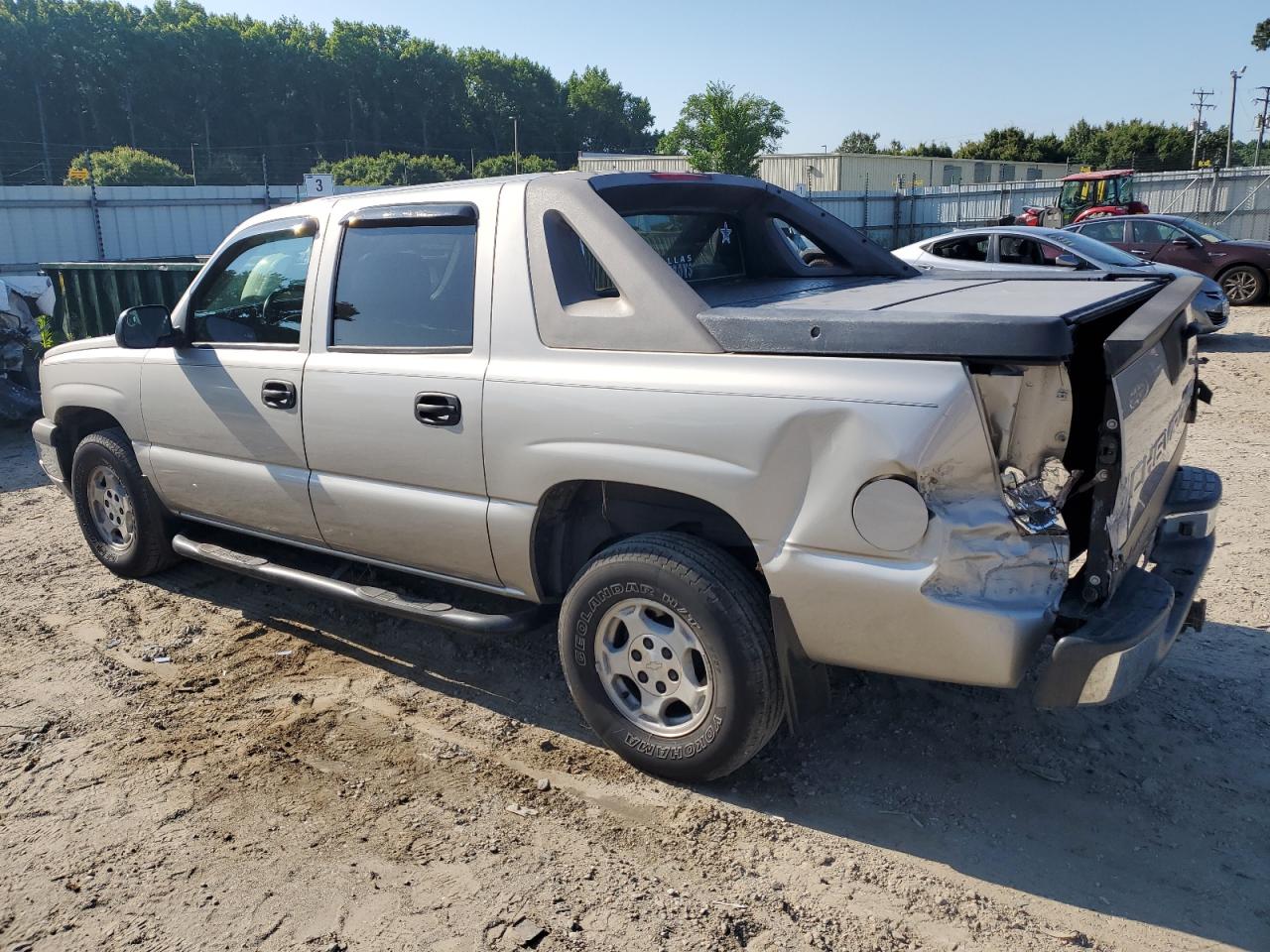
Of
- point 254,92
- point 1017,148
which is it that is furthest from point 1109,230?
point 254,92

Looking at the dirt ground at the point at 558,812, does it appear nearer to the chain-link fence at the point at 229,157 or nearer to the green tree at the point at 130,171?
the chain-link fence at the point at 229,157

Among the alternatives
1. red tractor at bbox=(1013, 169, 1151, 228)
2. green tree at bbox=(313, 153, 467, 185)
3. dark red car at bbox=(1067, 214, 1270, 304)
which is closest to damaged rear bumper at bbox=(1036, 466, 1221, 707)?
dark red car at bbox=(1067, 214, 1270, 304)

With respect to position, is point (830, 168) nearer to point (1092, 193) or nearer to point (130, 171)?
point (1092, 193)

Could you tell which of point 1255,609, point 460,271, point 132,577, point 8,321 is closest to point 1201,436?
point 1255,609

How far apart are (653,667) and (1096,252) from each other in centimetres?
1139

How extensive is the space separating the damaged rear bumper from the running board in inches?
73.3

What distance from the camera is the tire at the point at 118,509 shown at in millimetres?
5305

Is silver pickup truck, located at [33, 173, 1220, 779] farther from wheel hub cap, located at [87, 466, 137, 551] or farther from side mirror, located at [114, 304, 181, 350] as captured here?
wheel hub cap, located at [87, 466, 137, 551]

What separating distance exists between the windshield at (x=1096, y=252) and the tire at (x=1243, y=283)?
5.17m

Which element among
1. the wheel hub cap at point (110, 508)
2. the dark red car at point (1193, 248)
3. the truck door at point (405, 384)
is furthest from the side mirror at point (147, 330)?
the dark red car at point (1193, 248)

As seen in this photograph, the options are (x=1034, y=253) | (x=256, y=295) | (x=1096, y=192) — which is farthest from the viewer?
(x=1096, y=192)

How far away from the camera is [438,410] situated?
3.76 m

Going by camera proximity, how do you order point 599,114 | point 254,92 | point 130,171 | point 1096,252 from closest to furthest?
point 1096,252
point 130,171
point 254,92
point 599,114

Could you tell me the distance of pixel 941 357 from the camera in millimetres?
2721
